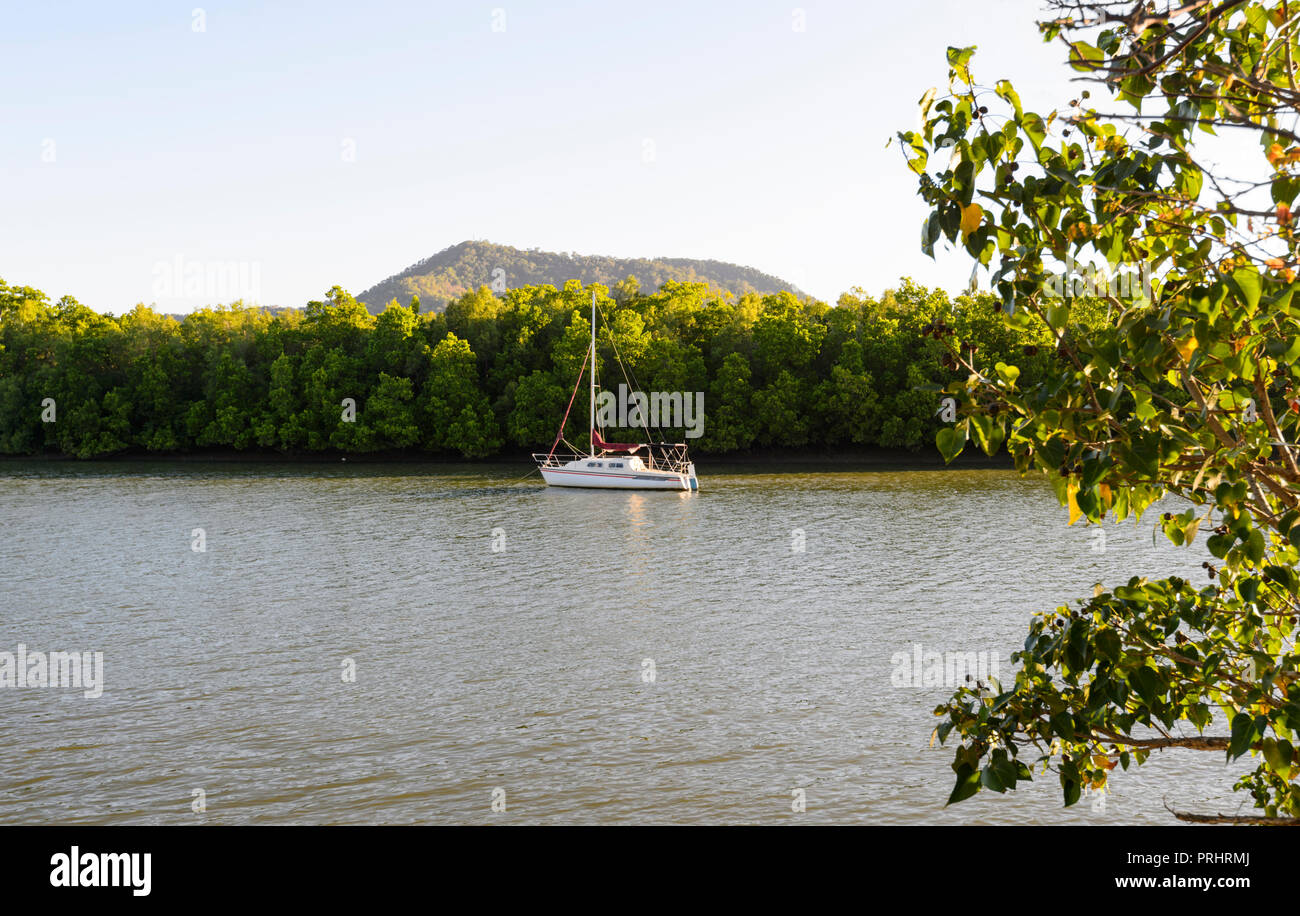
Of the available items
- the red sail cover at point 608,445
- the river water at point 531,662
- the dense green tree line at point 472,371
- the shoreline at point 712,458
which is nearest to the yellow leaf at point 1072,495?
the river water at point 531,662

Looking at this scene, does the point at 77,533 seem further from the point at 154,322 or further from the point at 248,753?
the point at 154,322

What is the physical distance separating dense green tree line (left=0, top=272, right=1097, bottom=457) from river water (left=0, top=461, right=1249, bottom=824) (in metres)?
30.0

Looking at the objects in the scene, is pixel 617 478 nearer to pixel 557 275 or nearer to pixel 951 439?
pixel 951 439

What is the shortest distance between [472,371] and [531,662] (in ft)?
188

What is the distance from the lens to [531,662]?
59.2 ft

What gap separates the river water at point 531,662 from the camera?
12.2 m

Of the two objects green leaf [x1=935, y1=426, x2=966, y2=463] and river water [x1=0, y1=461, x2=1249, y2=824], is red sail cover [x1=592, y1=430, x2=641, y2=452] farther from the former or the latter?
green leaf [x1=935, y1=426, x2=966, y2=463]

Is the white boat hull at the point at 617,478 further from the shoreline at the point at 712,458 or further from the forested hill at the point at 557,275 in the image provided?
the forested hill at the point at 557,275

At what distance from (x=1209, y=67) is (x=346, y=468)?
65.4 m

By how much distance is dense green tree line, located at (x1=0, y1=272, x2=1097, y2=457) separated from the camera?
68.5m

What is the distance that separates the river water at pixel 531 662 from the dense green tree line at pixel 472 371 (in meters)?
30.0

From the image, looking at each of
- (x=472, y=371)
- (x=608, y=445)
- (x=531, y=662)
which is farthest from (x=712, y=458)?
(x=531, y=662)
